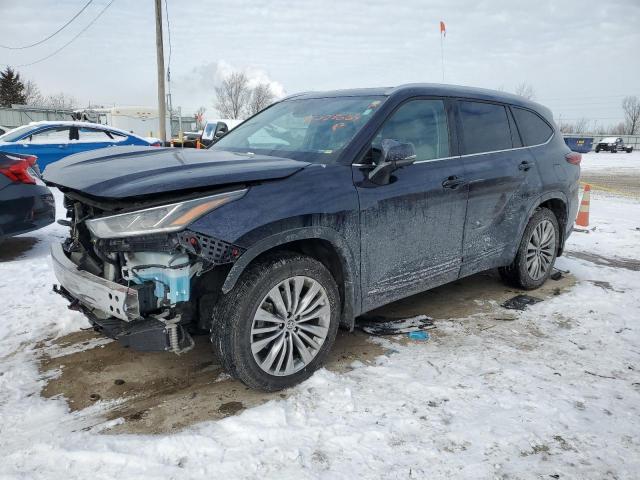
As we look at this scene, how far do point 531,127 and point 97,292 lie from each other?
4.06 m

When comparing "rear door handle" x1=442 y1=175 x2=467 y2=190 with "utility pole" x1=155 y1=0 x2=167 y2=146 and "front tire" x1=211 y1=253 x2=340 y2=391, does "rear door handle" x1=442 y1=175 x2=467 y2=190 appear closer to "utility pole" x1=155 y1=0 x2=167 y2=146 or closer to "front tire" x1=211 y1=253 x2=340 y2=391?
"front tire" x1=211 y1=253 x2=340 y2=391

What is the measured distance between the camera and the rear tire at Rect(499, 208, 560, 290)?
4.79m

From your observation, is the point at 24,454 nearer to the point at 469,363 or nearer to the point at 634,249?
the point at 469,363

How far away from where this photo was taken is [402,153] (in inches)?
127

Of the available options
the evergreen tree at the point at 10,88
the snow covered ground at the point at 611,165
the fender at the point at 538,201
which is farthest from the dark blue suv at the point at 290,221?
the evergreen tree at the point at 10,88

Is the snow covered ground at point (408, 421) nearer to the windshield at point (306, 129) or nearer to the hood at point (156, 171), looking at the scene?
the hood at point (156, 171)

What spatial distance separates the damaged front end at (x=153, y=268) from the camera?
8.37 feet

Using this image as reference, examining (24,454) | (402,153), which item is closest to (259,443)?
(24,454)

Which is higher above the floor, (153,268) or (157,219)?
(157,219)

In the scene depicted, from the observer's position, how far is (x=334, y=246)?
3131 millimetres

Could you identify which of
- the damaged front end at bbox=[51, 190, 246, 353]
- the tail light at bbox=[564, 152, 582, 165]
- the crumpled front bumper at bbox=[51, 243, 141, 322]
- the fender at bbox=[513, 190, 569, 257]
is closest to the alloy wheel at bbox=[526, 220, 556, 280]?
the fender at bbox=[513, 190, 569, 257]

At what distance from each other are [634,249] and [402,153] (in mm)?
5348

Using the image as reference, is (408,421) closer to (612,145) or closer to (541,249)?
(541,249)

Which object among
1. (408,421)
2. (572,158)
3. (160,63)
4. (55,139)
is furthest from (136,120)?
(408,421)
